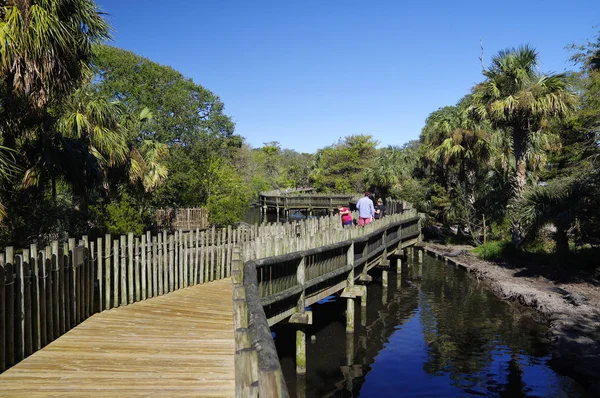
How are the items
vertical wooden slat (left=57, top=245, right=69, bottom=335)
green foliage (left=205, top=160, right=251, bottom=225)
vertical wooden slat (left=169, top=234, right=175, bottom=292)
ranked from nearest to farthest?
1. vertical wooden slat (left=57, top=245, right=69, bottom=335)
2. vertical wooden slat (left=169, top=234, right=175, bottom=292)
3. green foliage (left=205, top=160, right=251, bottom=225)

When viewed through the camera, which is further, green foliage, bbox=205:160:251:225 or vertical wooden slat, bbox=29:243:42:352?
green foliage, bbox=205:160:251:225

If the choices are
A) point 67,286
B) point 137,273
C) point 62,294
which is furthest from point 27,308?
point 137,273

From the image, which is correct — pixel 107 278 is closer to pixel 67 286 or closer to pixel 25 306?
pixel 67 286

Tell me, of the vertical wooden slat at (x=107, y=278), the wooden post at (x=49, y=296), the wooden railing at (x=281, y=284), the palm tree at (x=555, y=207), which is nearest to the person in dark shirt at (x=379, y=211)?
the wooden railing at (x=281, y=284)

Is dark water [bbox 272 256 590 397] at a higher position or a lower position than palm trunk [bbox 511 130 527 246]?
lower

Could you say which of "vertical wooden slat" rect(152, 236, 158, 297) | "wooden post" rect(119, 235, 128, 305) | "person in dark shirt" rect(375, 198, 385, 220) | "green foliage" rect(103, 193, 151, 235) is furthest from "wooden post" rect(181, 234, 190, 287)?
"person in dark shirt" rect(375, 198, 385, 220)

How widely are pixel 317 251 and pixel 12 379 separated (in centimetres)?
643

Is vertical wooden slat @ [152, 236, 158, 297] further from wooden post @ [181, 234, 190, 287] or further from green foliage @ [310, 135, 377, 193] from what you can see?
green foliage @ [310, 135, 377, 193]

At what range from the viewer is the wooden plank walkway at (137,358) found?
5.00m

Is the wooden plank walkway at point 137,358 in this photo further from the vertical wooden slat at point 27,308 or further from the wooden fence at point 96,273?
the wooden fence at point 96,273

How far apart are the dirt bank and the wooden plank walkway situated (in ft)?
27.4

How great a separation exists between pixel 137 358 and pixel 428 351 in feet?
30.6

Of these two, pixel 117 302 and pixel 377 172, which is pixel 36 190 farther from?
pixel 377 172

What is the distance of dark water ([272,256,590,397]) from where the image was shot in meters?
10.5
